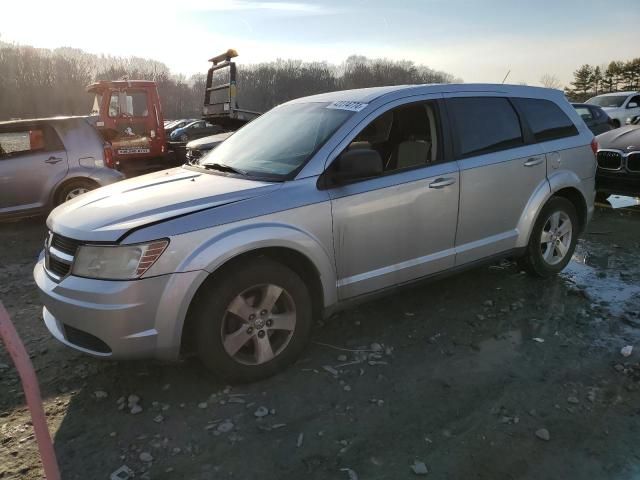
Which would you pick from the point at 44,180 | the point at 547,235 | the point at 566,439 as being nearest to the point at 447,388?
the point at 566,439

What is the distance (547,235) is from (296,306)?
2722 millimetres

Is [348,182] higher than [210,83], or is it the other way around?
[210,83]

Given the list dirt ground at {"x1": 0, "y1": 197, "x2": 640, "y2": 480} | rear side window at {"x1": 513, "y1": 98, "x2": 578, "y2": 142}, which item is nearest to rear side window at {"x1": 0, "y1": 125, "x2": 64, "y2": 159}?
dirt ground at {"x1": 0, "y1": 197, "x2": 640, "y2": 480}

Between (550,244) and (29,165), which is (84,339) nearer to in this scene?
(550,244)

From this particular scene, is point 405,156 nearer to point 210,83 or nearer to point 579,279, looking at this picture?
point 579,279

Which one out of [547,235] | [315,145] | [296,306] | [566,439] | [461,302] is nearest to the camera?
[566,439]

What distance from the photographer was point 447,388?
3098mm

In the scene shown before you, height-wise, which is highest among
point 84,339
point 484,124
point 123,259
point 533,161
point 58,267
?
point 484,124

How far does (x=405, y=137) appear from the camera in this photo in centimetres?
434

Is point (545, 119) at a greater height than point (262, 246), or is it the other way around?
point (545, 119)

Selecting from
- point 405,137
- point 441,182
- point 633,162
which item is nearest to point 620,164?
point 633,162

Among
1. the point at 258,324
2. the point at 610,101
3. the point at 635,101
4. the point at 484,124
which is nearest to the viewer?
the point at 258,324

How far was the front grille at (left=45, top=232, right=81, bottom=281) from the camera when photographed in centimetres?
290

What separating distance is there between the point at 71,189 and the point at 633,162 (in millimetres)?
8433
